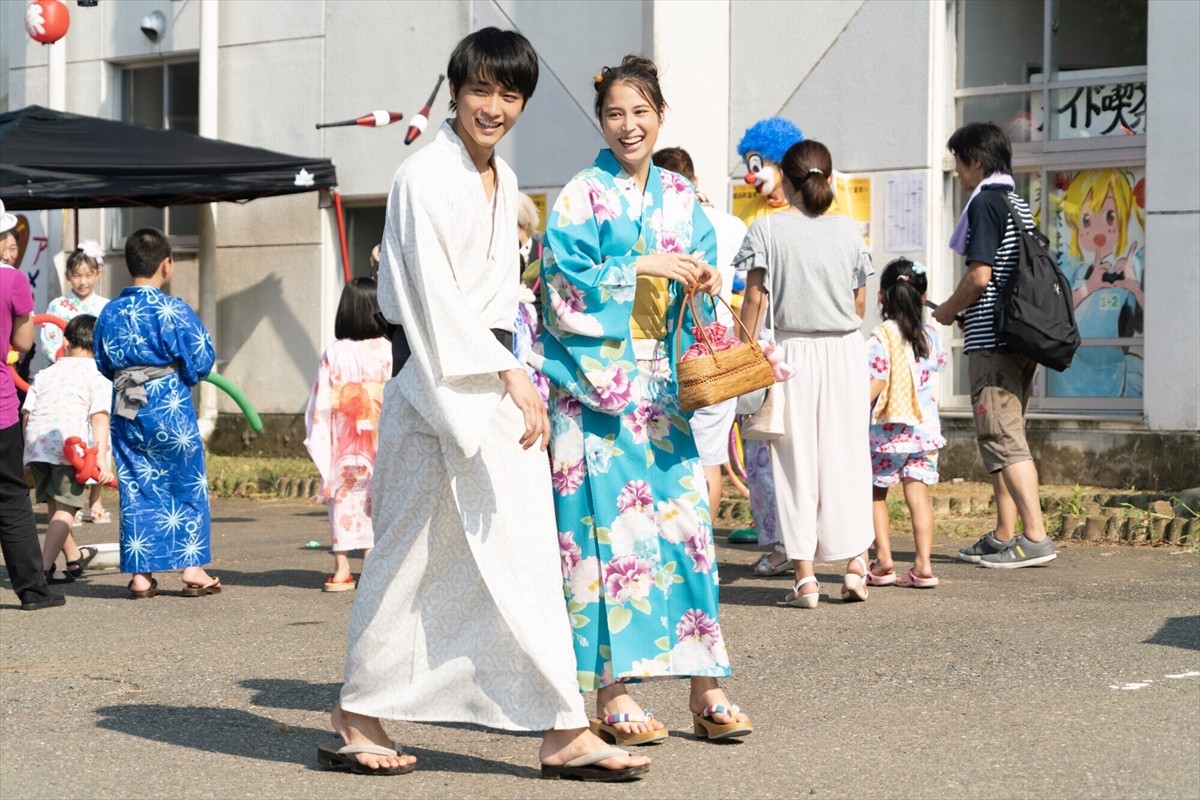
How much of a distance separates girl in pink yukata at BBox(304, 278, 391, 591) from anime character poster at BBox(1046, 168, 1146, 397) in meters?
5.30

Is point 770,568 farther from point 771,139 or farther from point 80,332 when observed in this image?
point 80,332

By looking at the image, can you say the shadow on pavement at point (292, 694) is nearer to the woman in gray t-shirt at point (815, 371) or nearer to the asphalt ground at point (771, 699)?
the asphalt ground at point (771, 699)

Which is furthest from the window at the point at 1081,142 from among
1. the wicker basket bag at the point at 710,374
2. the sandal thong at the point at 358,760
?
the sandal thong at the point at 358,760

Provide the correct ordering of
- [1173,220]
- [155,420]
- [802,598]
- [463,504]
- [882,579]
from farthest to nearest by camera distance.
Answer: [1173,220] < [155,420] < [882,579] < [802,598] < [463,504]

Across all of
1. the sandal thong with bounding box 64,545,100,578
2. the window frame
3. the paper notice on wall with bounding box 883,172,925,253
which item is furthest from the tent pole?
the sandal thong with bounding box 64,545,100,578

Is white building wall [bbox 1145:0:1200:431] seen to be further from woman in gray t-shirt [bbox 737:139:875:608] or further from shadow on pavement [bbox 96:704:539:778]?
shadow on pavement [bbox 96:704:539:778]

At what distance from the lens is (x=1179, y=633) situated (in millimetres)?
6391

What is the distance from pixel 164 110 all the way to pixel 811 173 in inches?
410

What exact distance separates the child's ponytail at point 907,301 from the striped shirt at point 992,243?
31 centimetres

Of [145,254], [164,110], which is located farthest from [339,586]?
[164,110]

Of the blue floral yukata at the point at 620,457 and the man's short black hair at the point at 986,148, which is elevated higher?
the man's short black hair at the point at 986,148

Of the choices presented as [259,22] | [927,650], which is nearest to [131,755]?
[927,650]

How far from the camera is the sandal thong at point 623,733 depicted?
4.86 meters

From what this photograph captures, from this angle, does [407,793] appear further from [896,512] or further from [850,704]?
[896,512]
